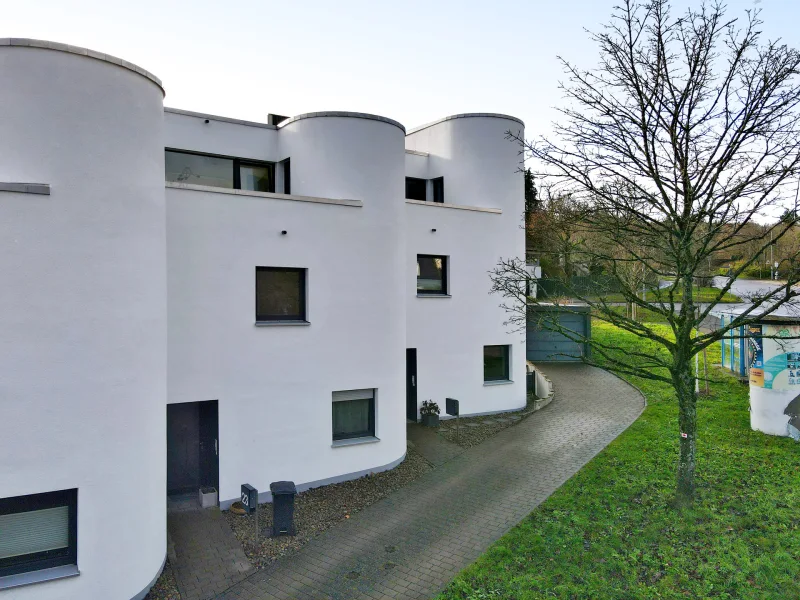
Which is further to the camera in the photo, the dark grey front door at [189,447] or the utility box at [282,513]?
the dark grey front door at [189,447]

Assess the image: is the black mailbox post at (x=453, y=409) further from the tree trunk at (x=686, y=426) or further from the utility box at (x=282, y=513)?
the utility box at (x=282, y=513)

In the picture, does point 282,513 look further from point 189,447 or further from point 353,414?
point 353,414

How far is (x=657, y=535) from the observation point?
27.9ft

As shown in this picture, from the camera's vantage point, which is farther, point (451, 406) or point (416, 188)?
point (416, 188)

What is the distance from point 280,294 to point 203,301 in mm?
1601

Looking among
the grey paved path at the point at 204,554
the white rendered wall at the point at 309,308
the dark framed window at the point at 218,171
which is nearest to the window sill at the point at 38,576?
the grey paved path at the point at 204,554

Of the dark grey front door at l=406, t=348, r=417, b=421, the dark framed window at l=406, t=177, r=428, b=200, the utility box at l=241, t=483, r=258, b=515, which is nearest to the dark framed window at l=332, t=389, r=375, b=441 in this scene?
the utility box at l=241, t=483, r=258, b=515

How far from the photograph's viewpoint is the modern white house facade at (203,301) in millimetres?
6816

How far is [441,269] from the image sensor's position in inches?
645

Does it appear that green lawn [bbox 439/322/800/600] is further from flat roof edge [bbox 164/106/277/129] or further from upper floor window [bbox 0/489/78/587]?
flat roof edge [bbox 164/106/277/129]

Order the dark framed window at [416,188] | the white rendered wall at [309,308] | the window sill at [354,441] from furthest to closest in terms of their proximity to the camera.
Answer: the dark framed window at [416,188], the window sill at [354,441], the white rendered wall at [309,308]

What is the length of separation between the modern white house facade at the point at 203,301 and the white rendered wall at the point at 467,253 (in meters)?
0.07

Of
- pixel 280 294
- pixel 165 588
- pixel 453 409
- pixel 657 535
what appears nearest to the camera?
pixel 165 588

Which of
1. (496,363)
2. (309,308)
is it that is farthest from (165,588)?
(496,363)
